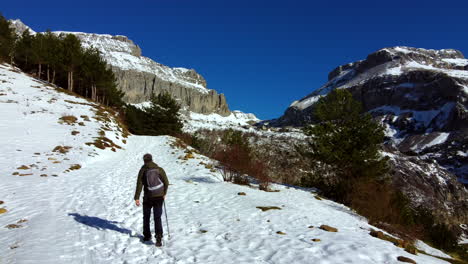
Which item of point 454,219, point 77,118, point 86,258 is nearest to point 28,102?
point 77,118

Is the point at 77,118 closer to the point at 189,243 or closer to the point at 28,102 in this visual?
the point at 28,102

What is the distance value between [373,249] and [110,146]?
2283cm

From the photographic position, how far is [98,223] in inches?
319

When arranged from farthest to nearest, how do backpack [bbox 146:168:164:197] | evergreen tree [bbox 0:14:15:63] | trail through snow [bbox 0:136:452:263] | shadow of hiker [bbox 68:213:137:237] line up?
1. evergreen tree [bbox 0:14:15:63]
2. shadow of hiker [bbox 68:213:137:237]
3. backpack [bbox 146:168:164:197]
4. trail through snow [bbox 0:136:452:263]

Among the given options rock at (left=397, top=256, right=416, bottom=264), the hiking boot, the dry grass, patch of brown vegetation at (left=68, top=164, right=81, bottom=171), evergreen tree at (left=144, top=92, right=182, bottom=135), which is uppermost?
evergreen tree at (left=144, top=92, right=182, bottom=135)

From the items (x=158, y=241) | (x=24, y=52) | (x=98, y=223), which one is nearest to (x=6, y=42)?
(x=24, y=52)

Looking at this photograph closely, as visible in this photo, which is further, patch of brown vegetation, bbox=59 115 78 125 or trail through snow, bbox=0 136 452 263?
patch of brown vegetation, bbox=59 115 78 125

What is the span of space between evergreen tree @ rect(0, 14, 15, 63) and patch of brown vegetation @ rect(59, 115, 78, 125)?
36.0m

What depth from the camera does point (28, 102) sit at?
28.2m

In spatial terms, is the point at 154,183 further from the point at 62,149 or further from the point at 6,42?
the point at 6,42

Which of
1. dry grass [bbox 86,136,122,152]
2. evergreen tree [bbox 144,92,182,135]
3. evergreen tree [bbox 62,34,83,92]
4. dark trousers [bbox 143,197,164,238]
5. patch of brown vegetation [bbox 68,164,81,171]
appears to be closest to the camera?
dark trousers [bbox 143,197,164,238]

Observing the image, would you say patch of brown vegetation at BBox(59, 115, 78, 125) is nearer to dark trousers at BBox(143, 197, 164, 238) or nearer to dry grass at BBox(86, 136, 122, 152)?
dry grass at BBox(86, 136, 122, 152)

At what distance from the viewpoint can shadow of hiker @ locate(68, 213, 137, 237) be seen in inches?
304

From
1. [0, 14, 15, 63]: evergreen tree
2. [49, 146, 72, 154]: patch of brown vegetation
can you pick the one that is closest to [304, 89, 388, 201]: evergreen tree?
[49, 146, 72, 154]: patch of brown vegetation
